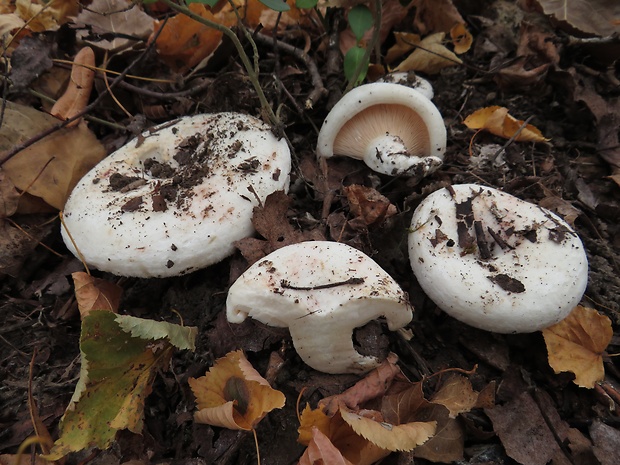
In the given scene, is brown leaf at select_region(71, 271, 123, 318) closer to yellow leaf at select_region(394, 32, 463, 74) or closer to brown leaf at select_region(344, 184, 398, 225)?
brown leaf at select_region(344, 184, 398, 225)

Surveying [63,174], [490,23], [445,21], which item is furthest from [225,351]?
[490,23]

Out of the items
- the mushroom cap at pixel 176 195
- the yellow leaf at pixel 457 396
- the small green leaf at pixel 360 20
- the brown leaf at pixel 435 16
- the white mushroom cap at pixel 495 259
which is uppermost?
the small green leaf at pixel 360 20

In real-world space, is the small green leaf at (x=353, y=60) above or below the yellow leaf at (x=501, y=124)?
above

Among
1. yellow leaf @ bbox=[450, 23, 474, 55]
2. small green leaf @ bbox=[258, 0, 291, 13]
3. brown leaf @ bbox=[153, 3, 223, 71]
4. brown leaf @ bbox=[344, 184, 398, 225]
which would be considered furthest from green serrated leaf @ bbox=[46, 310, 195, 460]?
yellow leaf @ bbox=[450, 23, 474, 55]

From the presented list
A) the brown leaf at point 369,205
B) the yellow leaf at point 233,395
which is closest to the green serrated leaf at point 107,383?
the yellow leaf at point 233,395

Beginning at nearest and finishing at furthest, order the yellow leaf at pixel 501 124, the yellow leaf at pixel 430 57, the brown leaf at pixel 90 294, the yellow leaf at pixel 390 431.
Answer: the yellow leaf at pixel 390 431 < the brown leaf at pixel 90 294 < the yellow leaf at pixel 501 124 < the yellow leaf at pixel 430 57

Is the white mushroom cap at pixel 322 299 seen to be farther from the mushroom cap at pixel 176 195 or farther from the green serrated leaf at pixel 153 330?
the mushroom cap at pixel 176 195

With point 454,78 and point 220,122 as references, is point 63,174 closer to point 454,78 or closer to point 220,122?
point 220,122

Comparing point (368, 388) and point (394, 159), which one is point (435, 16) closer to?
point (394, 159)
